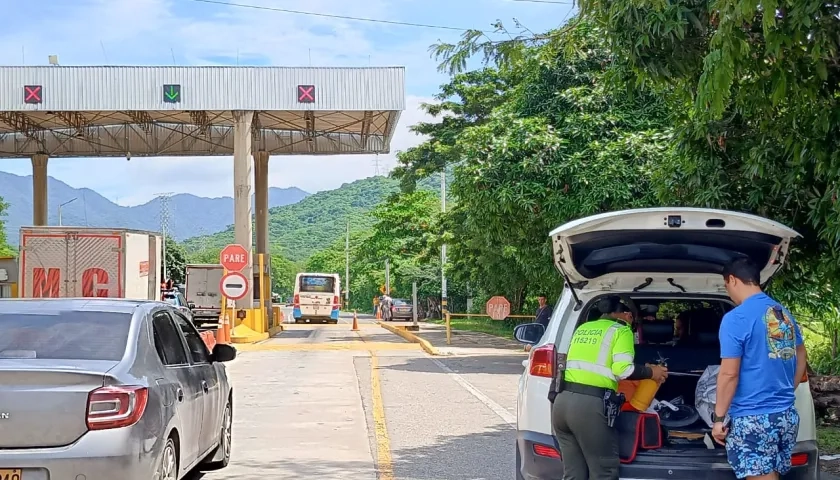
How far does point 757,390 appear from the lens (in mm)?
5203

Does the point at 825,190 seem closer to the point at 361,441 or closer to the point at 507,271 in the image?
the point at 361,441

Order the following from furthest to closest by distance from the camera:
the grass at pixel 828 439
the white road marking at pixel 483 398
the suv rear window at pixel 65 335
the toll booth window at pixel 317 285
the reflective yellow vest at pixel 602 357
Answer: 1. the toll booth window at pixel 317 285
2. the white road marking at pixel 483 398
3. the grass at pixel 828 439
4. the suv rear window at pixel 65 335
5. the reflective yellow vest at pixel 602 357

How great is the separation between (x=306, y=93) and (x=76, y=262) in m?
13.6

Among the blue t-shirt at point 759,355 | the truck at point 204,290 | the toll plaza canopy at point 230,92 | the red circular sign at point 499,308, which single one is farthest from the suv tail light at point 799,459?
the truck at point 204,290

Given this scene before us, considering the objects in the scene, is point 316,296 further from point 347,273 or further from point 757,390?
point 347,273

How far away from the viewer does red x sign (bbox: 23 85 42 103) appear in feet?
112

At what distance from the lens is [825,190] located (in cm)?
778

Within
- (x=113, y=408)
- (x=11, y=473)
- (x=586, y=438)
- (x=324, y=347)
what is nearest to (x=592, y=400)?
(x=586, y=438)

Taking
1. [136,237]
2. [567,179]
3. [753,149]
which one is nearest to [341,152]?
[136,237]

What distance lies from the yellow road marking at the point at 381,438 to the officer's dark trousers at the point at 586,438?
3150 mm

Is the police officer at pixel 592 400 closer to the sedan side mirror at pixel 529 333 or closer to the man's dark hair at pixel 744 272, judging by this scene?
the man's dark hair at pixel 744 272

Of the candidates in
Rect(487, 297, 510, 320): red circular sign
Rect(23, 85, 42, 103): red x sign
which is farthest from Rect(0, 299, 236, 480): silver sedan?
Rect(23, 85, 42, 103): red x sign

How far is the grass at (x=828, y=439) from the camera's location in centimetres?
972

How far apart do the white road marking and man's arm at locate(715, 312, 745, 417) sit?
6967 mm
